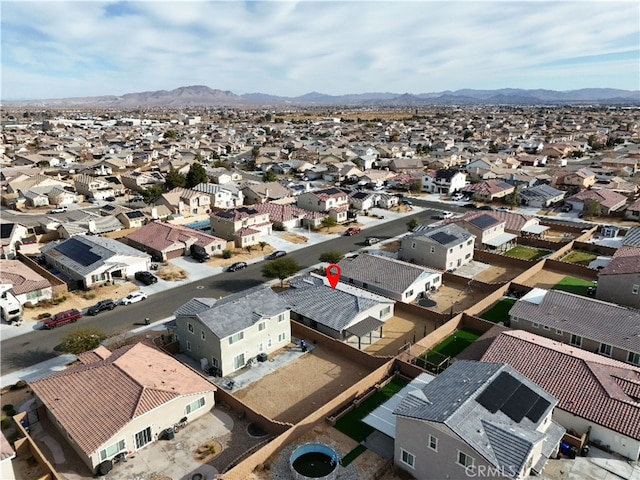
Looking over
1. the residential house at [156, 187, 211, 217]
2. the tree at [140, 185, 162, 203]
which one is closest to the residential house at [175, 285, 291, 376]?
the residential house at [156, 187, 211, 217]

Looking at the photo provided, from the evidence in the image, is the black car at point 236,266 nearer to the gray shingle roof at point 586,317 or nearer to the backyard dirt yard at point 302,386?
the backyard dirt yard at point 302,386

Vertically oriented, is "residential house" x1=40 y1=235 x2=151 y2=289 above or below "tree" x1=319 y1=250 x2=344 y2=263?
above

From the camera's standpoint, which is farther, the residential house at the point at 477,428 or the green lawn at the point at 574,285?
the green lawn at the point at 574,285

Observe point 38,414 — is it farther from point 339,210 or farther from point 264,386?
point 339,210

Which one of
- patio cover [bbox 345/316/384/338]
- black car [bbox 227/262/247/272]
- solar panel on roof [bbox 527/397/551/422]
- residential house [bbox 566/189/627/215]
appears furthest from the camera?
residential house [bbox 566/189/627/215]

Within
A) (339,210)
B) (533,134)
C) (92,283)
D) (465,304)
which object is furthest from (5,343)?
(533,134)

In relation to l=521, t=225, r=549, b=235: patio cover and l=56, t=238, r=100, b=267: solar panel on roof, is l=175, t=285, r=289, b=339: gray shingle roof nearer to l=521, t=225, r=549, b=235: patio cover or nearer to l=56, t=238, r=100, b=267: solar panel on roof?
l=56, t=238, r=100, b=267: solar panel on roof

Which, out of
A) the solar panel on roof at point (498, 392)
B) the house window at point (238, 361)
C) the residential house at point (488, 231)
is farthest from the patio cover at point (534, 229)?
the house window at point (238, 361)
